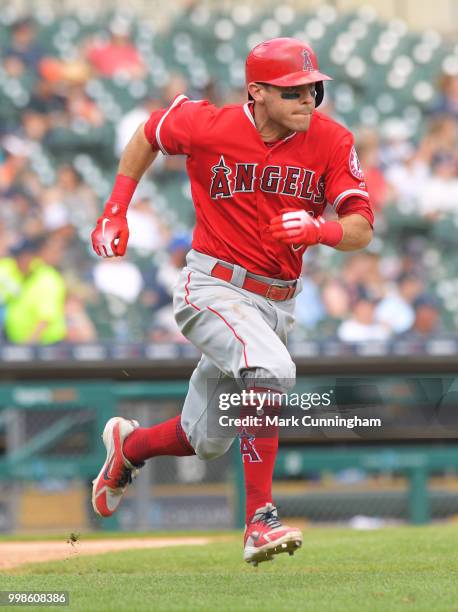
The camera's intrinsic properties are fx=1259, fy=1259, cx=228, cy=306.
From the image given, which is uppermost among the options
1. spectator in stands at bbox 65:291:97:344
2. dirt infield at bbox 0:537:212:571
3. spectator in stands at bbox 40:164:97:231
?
spectator in stands at bbox 40:164:97:231

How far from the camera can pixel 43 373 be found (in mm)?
8602

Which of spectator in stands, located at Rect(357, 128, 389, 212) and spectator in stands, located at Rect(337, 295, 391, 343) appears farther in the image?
spectator in stands, located at Rect(357, 128, 389, 212)

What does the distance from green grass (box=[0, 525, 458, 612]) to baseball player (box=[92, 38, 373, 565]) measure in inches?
12.8

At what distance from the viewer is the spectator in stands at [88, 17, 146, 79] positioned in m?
12.4

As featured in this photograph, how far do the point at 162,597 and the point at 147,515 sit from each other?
182 inches

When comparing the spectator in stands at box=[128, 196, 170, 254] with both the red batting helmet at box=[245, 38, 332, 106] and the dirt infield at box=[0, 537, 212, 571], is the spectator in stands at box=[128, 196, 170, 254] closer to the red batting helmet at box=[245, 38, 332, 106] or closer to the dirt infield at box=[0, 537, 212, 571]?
the dirt infield at box=[0, 537, 212, 571]

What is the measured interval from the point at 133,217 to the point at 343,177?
20.4 ft

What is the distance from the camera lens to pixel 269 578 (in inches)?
176

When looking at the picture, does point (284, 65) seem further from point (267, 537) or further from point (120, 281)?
point (120, 281)

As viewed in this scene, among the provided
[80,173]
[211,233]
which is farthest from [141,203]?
[211,233]

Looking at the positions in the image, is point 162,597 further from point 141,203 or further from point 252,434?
point 141,203

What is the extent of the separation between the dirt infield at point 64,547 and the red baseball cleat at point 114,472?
275mm

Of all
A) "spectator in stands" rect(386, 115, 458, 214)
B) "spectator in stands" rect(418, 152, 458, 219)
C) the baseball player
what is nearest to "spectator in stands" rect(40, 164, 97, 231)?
"spectator in stands" rect(386, 115, 458, 214)

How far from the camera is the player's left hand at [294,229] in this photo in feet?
13.4
